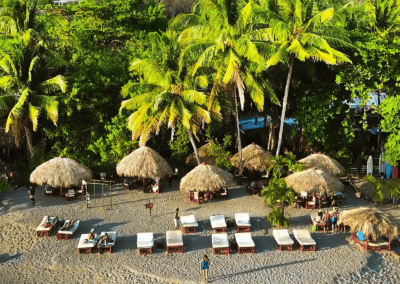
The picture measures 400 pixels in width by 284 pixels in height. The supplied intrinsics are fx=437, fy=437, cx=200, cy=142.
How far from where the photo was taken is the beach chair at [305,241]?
17.4 meters

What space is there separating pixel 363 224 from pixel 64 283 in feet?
37.3

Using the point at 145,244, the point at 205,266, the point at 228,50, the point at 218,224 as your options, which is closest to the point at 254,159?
the point at 228,50

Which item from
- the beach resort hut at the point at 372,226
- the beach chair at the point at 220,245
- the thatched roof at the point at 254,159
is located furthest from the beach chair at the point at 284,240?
the thatched roof at the point at 254,159

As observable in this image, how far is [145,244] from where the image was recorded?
17.4m

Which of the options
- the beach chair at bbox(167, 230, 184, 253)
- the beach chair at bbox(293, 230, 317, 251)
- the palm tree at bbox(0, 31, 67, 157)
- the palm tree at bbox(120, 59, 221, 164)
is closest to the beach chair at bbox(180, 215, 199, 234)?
the beach chair at bbox(167, 230, 184, 253)

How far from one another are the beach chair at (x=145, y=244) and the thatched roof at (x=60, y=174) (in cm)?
659

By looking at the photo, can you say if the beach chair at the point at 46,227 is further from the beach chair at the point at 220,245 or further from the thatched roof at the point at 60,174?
the beach chair at the point at 220,245

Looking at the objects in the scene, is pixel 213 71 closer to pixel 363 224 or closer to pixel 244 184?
pixel 244 184

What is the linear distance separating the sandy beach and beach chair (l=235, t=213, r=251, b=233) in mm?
383

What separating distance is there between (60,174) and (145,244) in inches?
304

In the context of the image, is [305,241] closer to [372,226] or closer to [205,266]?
[372,226]

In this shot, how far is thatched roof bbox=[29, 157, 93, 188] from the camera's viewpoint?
22594 millimetres

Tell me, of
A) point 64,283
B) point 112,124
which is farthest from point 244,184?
point 64,283

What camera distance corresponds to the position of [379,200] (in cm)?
2194
